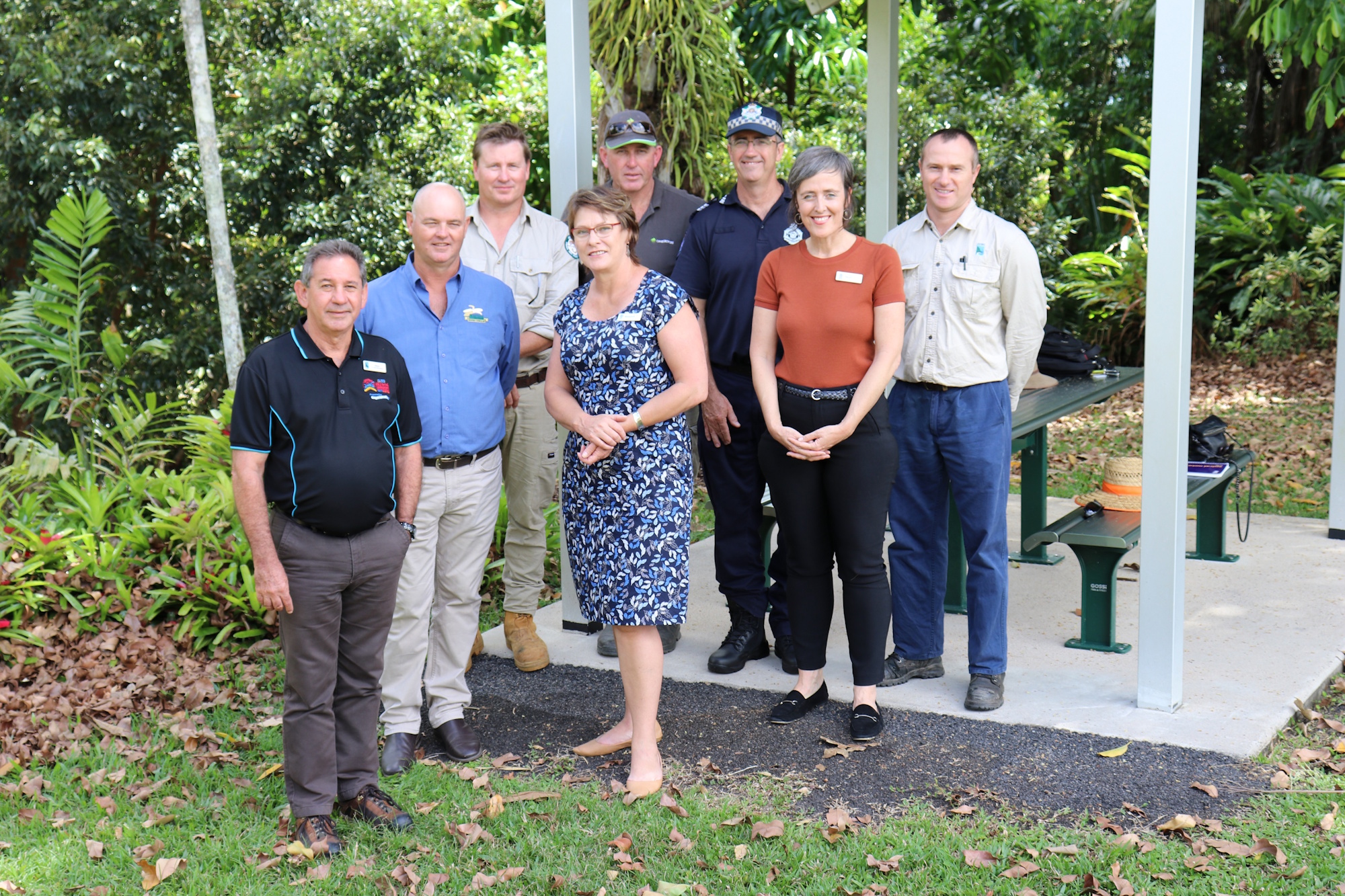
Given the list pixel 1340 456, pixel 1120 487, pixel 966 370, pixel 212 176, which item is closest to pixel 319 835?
pixel 966 370

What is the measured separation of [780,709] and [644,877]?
3.77 feet

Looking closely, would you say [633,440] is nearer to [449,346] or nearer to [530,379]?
[449,346]

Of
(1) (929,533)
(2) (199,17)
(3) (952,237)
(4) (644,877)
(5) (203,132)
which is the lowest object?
(4) (644,877)

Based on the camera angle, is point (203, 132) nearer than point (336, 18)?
Yes

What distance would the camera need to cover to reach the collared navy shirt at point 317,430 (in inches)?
127

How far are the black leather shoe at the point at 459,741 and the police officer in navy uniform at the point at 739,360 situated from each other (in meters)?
1.08

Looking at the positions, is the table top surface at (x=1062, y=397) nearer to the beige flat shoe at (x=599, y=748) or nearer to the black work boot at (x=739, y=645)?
the black work boot at (x=739, y=645)

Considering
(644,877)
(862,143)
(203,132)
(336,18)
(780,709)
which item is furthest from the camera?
(862,143)

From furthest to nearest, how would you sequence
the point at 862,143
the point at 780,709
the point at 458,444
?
the point at 862,143 → the point at 780,709 → the point at 458,444

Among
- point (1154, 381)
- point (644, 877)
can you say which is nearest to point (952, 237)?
point (1154, 381)

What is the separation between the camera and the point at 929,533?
4.51 m

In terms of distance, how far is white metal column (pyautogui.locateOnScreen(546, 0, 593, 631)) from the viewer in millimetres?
5141

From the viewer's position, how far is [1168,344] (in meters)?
4.02

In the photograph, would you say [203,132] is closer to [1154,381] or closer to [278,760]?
[278,760]
